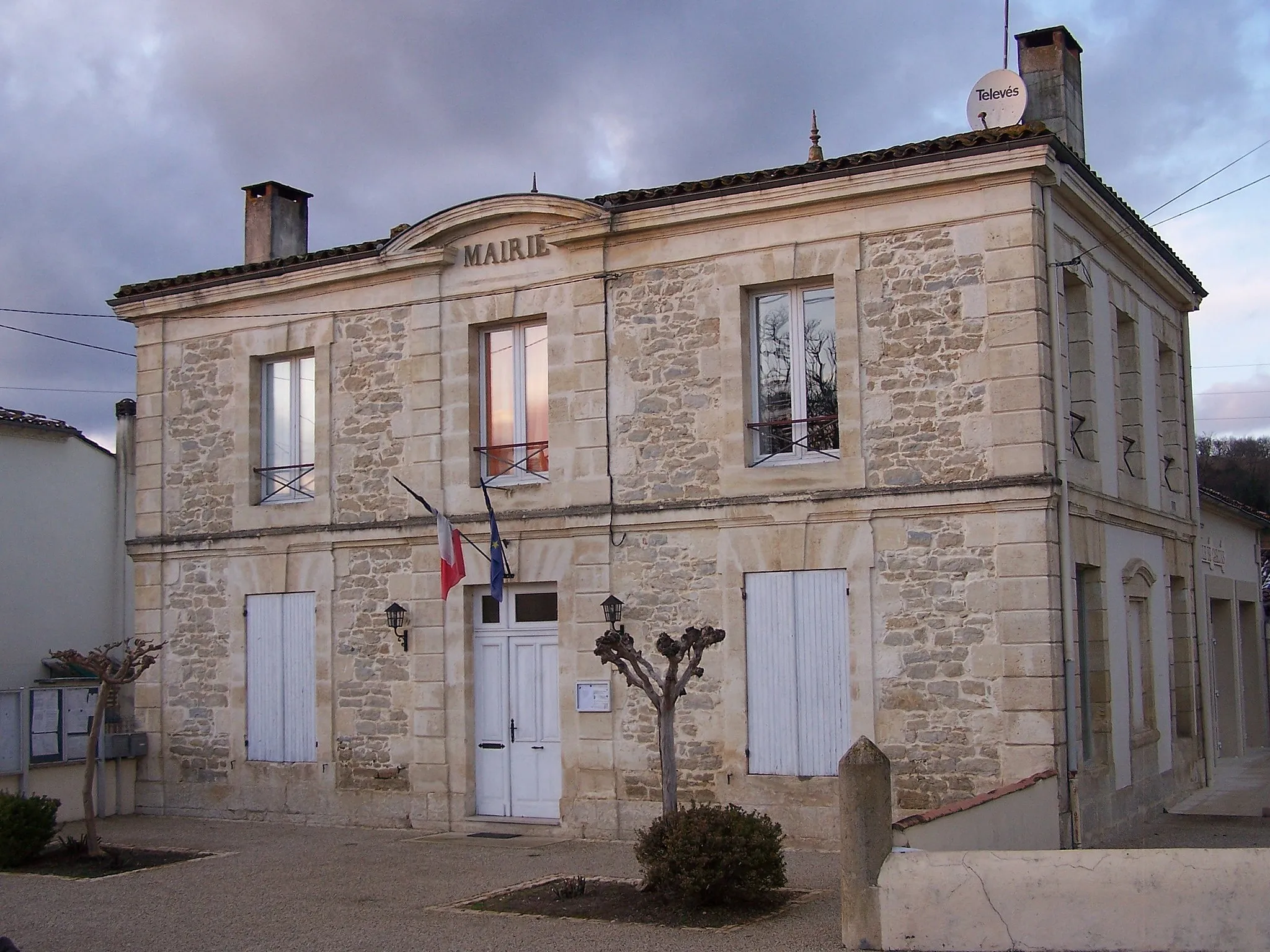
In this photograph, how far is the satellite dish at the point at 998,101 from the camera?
11391 mm

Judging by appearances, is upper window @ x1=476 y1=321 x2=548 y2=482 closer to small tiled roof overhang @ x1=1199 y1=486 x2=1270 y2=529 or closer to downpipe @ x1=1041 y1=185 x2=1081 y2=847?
downpipe @ x1=1041 y1=185 x2=1081 y2=847

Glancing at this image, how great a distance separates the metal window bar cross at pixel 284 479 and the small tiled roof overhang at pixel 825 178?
1.94 metres

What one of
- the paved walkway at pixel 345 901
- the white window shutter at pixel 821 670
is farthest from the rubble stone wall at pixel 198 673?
the white window shutter at pixel 821 670

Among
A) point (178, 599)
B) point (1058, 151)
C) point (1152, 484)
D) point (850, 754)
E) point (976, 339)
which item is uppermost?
point (1058, 151)

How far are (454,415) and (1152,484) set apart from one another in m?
6.70

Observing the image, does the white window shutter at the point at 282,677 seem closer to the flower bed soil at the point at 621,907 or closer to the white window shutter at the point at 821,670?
the flower bed soil at the point at 621,907

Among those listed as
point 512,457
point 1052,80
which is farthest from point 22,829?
point 1052,80

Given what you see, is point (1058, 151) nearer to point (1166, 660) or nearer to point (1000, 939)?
point (1166, 660)

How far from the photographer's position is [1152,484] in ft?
43.5

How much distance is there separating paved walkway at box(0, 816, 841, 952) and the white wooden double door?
0.61 meters

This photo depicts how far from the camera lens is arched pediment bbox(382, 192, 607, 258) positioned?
39.9 feet

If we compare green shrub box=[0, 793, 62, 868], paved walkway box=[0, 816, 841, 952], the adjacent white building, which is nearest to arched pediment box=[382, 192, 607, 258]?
paved walkway box=[0, 816, 841, 952]

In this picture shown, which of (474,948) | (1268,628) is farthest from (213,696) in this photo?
(1268,628)

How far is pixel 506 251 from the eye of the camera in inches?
498
